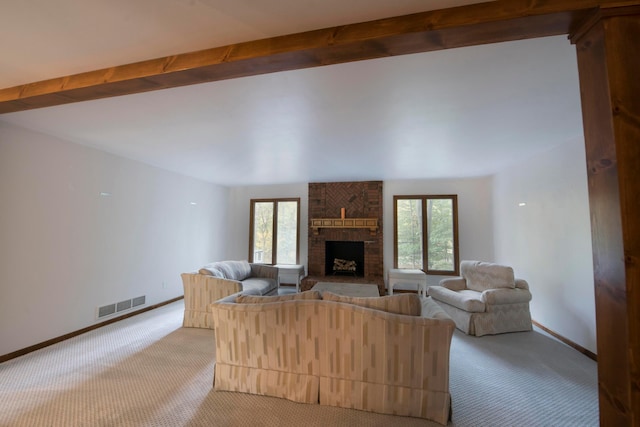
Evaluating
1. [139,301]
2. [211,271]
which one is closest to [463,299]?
[211,271]

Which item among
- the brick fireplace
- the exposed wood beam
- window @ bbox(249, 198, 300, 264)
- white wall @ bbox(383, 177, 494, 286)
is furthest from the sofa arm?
the exposed wood beam

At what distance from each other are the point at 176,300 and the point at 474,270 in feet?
17.1

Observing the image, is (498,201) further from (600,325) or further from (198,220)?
(198,220)

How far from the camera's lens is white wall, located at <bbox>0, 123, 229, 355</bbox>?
2629 millimetres

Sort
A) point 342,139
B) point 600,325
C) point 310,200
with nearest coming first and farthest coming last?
point 600,325 → point 342,139 → point 310,200

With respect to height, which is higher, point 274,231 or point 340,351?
point 274,231

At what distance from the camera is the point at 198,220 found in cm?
539

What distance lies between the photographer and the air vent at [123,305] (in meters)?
3.68

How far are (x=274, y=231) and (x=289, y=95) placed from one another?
448 centimetres

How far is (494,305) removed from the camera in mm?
3240

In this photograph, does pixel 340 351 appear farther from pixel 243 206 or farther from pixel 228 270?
pixel 243 206

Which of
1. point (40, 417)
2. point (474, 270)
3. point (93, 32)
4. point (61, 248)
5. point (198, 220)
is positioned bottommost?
point (40, 417)

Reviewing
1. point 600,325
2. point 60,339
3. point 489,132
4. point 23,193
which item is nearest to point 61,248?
point 23,193

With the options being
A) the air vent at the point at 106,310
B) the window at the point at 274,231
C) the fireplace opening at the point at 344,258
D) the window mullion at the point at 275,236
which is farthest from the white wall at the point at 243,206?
the air vent at the point at 106,310
